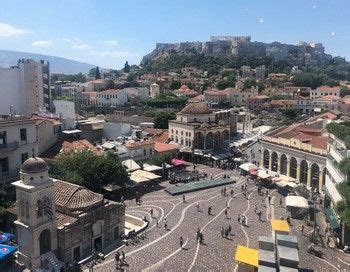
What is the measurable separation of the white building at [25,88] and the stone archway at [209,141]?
97.8 feet

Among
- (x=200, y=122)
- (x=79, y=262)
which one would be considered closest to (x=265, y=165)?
(x=200, y=122)

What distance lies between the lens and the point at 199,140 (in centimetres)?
6050

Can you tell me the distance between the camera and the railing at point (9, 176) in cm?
3500

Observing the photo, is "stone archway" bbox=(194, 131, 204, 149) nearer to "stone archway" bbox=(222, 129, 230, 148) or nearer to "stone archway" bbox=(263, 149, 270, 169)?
"stone archway" bbox=(222, 129, 230, 148)

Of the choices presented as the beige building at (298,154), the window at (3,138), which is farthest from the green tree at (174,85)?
the window at (3,138)

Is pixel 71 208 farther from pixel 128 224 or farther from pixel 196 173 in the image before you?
pixel 196 173

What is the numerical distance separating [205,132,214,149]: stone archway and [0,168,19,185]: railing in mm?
30203

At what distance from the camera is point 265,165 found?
52.2 m

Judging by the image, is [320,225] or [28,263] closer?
[28,263]

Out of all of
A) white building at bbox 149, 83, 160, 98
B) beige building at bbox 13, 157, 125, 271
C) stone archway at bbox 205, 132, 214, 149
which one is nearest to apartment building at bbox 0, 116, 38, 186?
beige building at bbox 13, 157, 125, 271

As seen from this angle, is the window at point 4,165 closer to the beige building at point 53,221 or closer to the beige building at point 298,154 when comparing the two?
the beige building at point 53,221

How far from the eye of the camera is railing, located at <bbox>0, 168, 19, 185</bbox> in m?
35.0

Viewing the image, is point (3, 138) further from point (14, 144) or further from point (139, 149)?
point (139, 149)

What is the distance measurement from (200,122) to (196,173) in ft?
45.8
